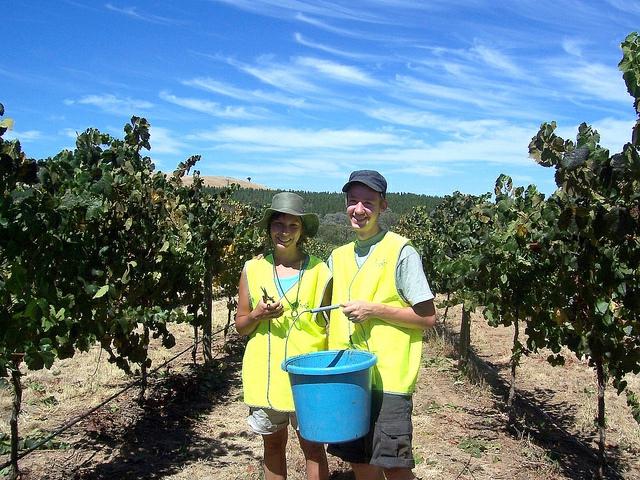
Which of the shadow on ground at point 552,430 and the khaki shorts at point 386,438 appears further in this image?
the shadow on ground at point 552,430

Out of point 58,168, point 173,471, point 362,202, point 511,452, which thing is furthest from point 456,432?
point 58,168

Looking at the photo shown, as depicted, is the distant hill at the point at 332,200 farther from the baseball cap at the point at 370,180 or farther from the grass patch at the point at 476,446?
the baseball cap at the point at 370,180

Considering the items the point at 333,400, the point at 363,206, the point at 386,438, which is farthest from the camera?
the point at 363,206

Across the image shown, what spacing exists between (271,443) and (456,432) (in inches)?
128

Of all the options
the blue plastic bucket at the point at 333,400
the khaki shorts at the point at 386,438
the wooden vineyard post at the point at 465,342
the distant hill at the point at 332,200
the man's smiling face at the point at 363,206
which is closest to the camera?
the blue plastic bucket at the point at 333,400

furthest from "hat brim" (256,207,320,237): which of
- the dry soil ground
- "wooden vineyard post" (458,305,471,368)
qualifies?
"wooden vineyard post" (458,305,471,368)

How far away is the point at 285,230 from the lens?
291 centimetres

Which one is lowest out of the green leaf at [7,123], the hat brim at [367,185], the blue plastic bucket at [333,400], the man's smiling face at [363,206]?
the blue plastic bucket at [333,400]

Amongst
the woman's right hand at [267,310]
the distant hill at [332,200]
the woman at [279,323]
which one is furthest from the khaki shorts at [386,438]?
the distant hill at [332,200]

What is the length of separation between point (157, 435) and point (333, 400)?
11.9ft

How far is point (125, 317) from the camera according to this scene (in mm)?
4367

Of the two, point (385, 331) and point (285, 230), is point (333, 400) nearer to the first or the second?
point (385, 331)

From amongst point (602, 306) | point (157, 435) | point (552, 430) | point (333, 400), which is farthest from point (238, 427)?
point (333, 400)

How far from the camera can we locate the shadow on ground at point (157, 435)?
460 cm
